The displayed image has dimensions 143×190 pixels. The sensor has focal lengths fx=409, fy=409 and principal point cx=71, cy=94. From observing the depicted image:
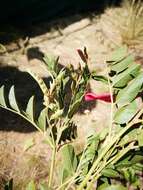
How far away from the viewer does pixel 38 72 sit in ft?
11.1

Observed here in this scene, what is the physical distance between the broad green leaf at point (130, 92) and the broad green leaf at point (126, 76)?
28 mm

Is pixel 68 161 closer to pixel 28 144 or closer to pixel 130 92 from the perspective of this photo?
pixel 130 92

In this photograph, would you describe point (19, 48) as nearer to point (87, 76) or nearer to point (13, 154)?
point (13, 154)

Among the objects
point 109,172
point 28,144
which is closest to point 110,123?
point 109,172

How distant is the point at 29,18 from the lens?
167 inches

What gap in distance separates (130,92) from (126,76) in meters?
0.07

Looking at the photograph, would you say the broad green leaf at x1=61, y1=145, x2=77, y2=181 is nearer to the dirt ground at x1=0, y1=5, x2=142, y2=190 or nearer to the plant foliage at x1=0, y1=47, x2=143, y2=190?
the plant foliage at x1=0, y1=47, x2=143, y2=190

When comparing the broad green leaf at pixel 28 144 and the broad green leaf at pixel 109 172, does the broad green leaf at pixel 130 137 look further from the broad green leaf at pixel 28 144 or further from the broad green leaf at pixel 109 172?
the broad green leaf at pixel 28 144

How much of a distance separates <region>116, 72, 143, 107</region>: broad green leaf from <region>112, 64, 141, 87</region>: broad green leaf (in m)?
0.03

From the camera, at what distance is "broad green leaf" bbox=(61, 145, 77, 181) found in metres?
1.32

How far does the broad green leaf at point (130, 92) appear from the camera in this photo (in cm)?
121

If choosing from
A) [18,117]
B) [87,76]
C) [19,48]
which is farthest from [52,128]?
[19,48]

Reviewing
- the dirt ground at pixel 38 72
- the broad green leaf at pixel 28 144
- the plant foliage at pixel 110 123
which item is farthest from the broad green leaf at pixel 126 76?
the broad green leaf at pixel 28 144

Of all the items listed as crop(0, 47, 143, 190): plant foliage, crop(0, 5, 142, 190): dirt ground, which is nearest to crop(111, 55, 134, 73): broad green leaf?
crop(0, 47, 143, 190): plant foliage
